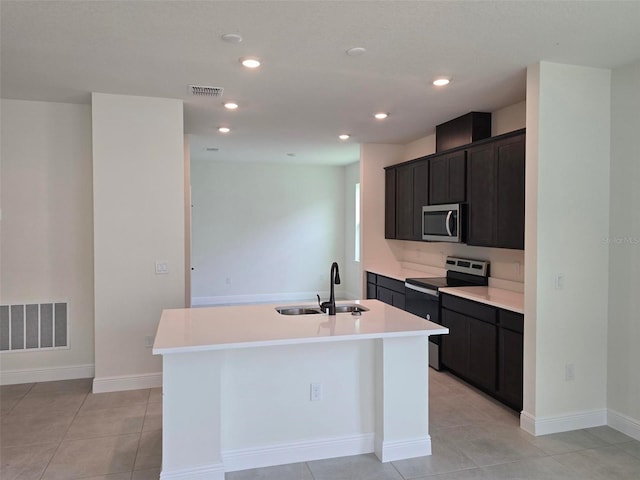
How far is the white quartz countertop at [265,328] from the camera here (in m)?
2.39

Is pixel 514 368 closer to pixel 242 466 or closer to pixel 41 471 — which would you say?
pixel 242 466

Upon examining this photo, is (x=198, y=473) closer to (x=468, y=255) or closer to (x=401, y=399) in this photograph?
(x=401, y=399)

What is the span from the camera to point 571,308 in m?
3.26

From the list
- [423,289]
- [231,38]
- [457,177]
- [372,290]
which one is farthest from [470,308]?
[231,38]

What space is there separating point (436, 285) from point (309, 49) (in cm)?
269

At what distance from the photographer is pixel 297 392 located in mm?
2797

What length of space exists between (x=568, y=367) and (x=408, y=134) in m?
3.36

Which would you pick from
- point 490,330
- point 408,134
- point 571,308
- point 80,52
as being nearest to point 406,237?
point 408,134

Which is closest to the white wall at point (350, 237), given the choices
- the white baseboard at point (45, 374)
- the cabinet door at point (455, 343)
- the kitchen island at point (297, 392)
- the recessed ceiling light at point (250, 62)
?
the cabinet door at point (455, 343)

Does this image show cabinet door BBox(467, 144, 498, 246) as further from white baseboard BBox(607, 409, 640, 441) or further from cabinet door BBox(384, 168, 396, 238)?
cabinet door BBox(384, 168, 396, 238)

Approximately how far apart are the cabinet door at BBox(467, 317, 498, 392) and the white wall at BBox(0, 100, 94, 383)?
11.9 feet

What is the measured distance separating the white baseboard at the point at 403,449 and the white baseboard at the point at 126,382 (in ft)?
7.39

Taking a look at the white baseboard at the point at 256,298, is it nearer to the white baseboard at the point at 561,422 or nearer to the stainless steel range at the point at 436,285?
the stainless steel range at the point at 436,285

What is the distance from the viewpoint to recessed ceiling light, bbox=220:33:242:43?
2680mm
